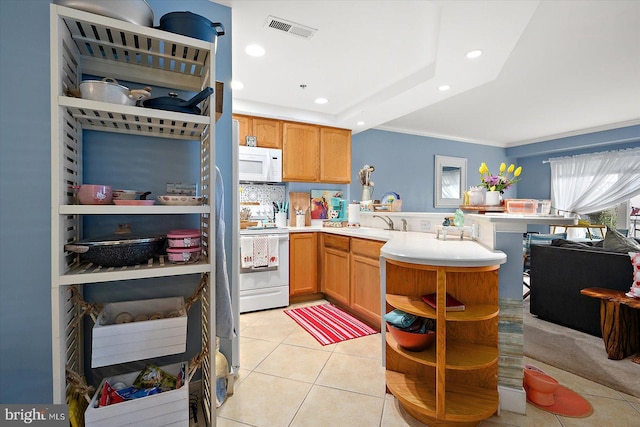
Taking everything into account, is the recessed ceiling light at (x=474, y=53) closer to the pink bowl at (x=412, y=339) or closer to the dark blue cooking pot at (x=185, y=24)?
the dark blue cooking pot at (x=185, y=24)

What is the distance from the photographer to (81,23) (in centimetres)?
111

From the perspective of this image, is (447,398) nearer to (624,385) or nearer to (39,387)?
(624,385)

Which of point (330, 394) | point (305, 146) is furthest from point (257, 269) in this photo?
point (305, 146)

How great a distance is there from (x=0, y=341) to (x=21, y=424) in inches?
14.6

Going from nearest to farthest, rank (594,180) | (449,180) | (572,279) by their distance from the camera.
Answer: (572,279) < (594,180) < (449,180)

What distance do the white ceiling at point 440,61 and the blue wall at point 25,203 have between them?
1144mm

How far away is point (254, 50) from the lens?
97.9 inches

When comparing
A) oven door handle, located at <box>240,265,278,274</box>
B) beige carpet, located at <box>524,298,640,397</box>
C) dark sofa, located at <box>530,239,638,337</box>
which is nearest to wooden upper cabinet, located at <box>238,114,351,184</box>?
oven door handle, located at <box>240,265,278,274</box>

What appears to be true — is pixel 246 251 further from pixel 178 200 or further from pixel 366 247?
pixel 178 200

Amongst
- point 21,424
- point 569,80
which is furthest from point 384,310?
point 569,80

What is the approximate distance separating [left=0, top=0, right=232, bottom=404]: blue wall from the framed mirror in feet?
18.0

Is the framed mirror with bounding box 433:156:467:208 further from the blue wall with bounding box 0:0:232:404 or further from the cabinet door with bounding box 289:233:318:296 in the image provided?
the blue wall with bounding box 0:0:232:404

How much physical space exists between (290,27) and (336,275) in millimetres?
2422

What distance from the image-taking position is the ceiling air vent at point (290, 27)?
208 centimetres
